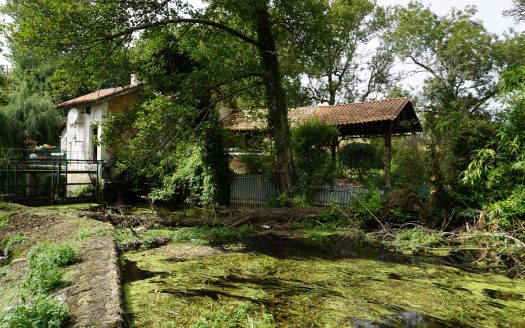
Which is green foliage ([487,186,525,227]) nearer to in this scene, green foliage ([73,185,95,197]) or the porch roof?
the porch roof

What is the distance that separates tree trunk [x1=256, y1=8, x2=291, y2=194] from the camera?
14156mm

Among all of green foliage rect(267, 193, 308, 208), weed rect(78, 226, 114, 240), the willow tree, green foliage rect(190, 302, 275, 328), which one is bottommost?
green foliage rect(190, 302, 275, 328)

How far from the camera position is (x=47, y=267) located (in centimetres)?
534

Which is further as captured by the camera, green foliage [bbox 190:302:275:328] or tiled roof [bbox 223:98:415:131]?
tiled roof [bbox 223:98:415:131]

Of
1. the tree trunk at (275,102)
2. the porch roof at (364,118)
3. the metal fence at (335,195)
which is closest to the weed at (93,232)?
the tree trunk at (275,102)

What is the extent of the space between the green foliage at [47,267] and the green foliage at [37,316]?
3.28 feet

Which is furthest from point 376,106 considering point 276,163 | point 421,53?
point 421,53

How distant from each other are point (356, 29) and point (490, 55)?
10.2 m

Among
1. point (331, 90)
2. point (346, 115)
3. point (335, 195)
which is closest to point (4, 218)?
point (335, 195)

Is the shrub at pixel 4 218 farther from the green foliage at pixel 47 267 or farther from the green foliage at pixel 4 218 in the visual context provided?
the green foliage at pixel 47 267

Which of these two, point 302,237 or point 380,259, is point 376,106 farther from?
point 380,259

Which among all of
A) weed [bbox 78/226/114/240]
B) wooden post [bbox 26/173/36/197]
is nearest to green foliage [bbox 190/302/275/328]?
weed [bbox 78/226/114/240]

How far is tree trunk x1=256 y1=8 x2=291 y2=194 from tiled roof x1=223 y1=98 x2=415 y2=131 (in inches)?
27.2

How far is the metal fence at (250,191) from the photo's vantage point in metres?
15.8
